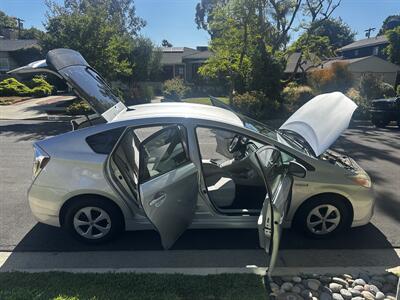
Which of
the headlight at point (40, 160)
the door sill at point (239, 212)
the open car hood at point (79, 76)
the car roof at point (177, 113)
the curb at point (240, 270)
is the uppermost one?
the open car hood at point (79, 76)

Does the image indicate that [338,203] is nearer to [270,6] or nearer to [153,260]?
[153,260]

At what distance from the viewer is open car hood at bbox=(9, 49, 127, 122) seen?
406 centimetres

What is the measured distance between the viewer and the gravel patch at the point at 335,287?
10.4 feet

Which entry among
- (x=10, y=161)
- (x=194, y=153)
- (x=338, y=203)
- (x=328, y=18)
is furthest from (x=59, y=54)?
(x=328, y=18)

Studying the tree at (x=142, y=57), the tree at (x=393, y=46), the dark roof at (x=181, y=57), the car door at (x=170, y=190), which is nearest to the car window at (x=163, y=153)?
the car door at (x=170, y=190)

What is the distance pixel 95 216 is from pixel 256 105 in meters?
13.0

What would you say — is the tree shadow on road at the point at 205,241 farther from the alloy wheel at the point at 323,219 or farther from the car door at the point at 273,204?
the car door at the point at 273,204

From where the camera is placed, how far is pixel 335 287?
3305 mm

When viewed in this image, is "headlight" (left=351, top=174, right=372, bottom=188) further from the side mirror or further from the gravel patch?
the gravel patch

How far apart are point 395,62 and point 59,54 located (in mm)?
41317

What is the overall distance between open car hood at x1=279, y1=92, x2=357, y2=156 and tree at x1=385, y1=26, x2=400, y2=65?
118 feet

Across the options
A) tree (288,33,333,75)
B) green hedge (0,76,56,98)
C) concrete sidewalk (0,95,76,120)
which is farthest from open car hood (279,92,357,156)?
green hedge (0,76,56,98)

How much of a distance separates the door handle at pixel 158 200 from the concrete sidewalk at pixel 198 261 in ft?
2.35

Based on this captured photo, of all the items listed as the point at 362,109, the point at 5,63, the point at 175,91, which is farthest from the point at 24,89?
the point at 362,109
